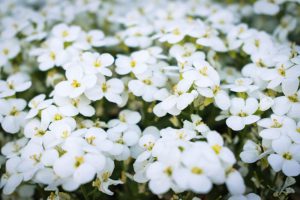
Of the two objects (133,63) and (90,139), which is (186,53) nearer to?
(133,63)

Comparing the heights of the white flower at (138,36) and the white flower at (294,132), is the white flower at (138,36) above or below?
below

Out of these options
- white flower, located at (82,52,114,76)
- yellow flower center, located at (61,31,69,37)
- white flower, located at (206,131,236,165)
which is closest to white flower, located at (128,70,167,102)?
white flower, located at (82,52,114,76)

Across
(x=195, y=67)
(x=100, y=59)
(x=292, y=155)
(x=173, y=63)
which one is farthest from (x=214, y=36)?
(x=292, y=155)

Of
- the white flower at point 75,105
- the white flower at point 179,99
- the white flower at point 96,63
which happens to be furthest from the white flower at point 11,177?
the white flower at point 179,99

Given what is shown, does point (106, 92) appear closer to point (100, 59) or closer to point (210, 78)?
point (100, 59)

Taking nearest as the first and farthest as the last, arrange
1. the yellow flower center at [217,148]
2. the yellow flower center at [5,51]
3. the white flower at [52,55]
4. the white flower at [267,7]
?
the yellow flower center at [217,148] < the white flower at [52,55] < the yellow flower center at [5,51] < the white flower at [267,7]

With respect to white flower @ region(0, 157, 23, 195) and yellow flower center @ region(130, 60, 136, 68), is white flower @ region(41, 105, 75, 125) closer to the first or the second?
white flower @ region(0, 157, 23, 195)

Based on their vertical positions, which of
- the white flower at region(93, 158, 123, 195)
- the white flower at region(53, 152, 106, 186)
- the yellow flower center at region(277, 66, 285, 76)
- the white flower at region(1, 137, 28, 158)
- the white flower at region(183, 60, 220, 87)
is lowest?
the white flower at region(1, 137, 28, 158)

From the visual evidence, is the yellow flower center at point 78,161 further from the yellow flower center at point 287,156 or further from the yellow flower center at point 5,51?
the yellow flower center at point 5,51
